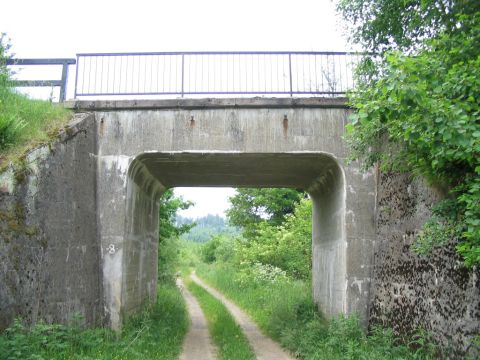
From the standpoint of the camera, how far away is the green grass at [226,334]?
8.46m

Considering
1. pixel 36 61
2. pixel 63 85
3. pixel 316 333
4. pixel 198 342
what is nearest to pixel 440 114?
pixel 316 333

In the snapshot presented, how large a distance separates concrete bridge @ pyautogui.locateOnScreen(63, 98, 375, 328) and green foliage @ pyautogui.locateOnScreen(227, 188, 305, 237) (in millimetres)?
14425

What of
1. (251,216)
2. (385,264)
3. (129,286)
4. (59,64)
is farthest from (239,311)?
(251,216)

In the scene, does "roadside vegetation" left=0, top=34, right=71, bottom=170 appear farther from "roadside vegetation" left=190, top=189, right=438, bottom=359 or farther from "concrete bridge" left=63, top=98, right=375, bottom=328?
"roadside vegetation" left=190, top=189, right=438, bottom=359

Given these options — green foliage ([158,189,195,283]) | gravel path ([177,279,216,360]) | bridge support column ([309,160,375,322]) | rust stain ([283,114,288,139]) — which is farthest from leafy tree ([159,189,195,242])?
rust stain ([283,114,288,139])

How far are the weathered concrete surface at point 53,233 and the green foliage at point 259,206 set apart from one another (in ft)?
51.6

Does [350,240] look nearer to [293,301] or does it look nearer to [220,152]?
[220,152]

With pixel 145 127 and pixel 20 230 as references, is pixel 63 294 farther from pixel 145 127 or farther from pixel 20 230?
pixel 145 127

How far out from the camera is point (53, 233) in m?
7.26

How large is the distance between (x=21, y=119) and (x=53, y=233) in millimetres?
2300

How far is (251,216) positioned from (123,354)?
18151mm

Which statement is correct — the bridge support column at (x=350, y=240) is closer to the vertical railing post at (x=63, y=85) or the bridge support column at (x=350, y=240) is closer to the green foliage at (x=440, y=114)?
the green foliage at (x=440, y=114)

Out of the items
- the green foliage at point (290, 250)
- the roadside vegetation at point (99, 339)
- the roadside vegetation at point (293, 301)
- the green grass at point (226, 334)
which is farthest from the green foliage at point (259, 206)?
the roadside vegetation at point (99, 339)

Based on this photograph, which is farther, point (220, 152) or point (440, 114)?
point (220, 152)
